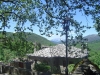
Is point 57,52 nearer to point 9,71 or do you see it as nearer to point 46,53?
point 46,53

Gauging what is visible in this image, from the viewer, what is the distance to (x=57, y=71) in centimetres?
2988

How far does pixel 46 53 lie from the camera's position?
119 feet

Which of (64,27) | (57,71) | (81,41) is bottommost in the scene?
(57,71)

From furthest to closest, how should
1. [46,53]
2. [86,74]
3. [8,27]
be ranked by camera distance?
[46,53] < [8,27] < [86,74]

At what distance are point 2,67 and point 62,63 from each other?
1556 cm

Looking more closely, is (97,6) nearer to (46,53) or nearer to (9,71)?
(9,71)

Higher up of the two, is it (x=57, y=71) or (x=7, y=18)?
(x=7, y=18)

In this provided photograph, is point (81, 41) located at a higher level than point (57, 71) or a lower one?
higher

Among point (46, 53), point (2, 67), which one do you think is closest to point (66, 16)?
point (2, 67)

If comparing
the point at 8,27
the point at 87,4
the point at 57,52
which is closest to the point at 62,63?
the point at 57,52

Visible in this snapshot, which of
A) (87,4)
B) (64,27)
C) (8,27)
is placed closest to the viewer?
(87,4)

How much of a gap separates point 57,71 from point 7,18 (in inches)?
594

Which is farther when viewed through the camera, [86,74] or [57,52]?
[57,52]

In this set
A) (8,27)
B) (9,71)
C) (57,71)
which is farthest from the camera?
(57,71)
